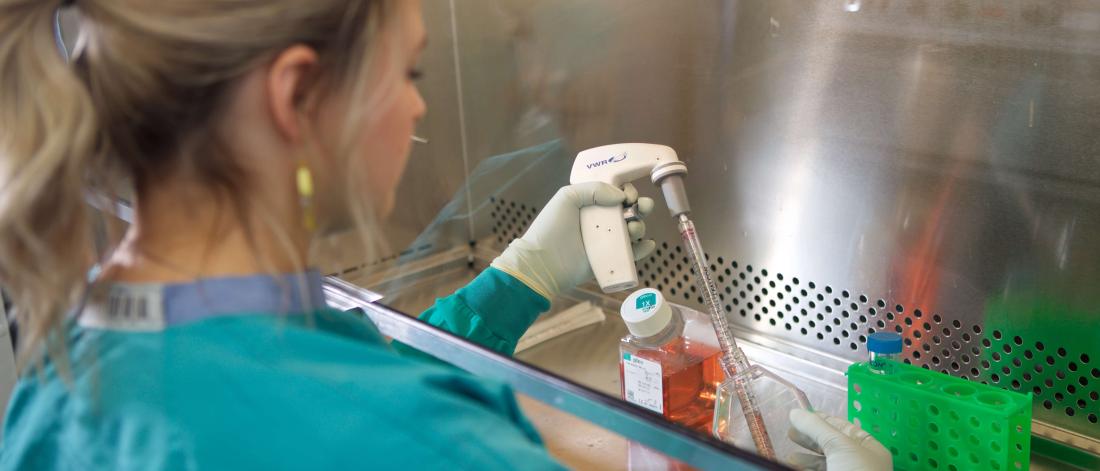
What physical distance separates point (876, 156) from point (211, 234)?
2.34 feet

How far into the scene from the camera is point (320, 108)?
0.59 m

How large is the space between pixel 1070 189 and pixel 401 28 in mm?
651

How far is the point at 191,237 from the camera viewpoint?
23.8 inches

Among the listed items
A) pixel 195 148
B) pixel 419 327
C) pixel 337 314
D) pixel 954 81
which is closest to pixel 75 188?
pixel 195 148

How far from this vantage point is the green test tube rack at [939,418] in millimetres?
838

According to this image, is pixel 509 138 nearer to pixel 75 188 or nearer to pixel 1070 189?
pixel 1070 189

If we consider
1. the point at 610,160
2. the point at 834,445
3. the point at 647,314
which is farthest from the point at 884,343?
the point at 610,160

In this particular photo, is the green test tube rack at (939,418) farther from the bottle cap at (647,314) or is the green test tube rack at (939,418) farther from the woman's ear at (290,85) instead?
the woman's ear at (290,85)

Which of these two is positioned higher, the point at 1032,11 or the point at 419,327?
the point at 1032,11

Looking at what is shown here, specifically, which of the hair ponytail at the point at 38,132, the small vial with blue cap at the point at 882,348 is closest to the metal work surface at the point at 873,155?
the small vial with blue cap at the point at 882,348

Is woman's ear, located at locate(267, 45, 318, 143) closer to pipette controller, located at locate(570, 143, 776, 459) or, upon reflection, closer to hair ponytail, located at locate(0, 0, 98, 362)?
hair ponytail, located at locate(0, 0, 98, 362)

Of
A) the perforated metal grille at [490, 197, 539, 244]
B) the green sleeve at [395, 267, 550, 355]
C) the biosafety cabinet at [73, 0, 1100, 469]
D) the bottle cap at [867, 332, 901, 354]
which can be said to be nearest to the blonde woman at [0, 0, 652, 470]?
the biosafety cabinet at [73, 0, 1100, 469]

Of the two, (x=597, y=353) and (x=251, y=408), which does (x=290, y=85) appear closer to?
(x=251, y=408)

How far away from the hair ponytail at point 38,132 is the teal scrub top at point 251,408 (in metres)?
0.08
